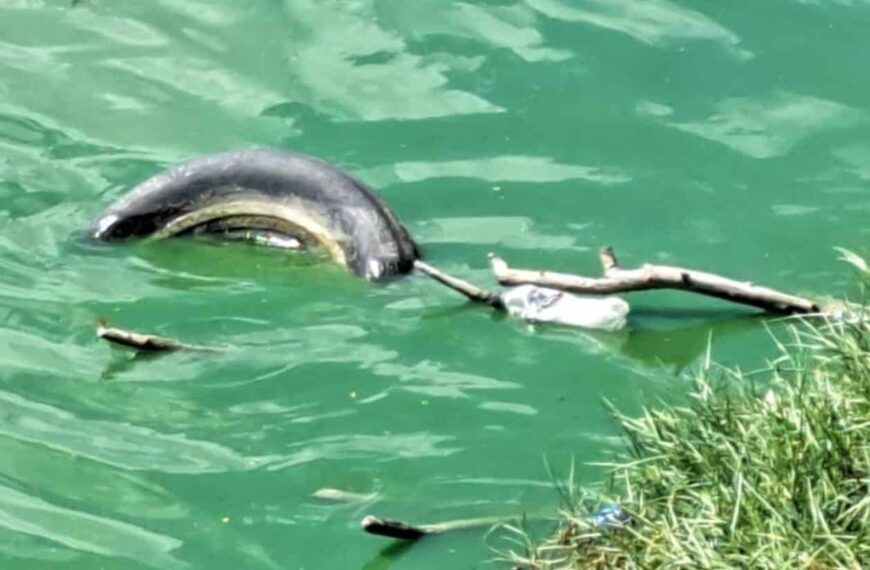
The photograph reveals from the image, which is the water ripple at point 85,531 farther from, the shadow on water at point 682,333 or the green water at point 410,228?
the shadow on water at point 682,333

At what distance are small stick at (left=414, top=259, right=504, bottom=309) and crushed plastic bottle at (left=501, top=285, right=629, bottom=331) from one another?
0.33ft

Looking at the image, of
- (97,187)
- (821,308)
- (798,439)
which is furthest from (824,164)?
(798,439)

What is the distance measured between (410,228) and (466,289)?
0.99 meters

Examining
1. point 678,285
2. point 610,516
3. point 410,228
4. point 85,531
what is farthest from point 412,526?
point 410,228

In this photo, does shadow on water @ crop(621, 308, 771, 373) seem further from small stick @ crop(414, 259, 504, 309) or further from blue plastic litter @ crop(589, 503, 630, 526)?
blue plastic litter @ crop(589, 503, 630, 526)

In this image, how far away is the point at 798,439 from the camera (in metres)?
4.02

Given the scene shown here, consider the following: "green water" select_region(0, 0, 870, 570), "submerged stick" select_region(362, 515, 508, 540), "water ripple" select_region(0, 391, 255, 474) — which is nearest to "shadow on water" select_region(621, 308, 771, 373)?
"green water" select_region(0, 0, 870, 570)

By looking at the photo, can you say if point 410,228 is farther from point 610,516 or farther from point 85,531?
point 610,516

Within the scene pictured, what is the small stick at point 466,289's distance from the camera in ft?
19.6

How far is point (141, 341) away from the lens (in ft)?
18.8

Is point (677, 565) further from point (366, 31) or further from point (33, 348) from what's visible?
point (366, 31)

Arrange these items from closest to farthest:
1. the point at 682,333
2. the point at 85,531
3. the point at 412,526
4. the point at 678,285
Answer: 1. the point at 412,526
2. the point at 85,531
3. the point at 678,285
4. the point at 682,333

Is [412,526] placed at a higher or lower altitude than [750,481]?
lower

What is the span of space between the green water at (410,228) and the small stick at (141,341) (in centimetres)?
7
